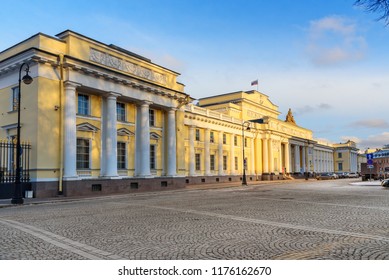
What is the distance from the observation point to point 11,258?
6332 mm

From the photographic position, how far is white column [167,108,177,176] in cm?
3341

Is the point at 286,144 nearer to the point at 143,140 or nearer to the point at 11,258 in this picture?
the point at 143,140

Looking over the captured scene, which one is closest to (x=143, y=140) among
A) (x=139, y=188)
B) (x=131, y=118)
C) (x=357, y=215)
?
(x=131, y=118)

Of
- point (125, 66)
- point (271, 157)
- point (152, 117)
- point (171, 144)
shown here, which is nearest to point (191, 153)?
point (171, 144)

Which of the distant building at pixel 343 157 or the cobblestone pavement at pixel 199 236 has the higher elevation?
the distant building at pixel 343 157

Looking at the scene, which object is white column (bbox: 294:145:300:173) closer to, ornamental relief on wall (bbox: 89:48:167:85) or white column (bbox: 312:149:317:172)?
white column (bbox: 312:149:317:172)

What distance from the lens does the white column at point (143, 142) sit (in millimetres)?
30453

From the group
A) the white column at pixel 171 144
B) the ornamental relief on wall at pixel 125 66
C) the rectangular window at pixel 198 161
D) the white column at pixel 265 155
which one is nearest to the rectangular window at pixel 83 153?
the ornamental relief on wall at pixel 125 66

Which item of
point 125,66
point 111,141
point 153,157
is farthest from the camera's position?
point 153,157

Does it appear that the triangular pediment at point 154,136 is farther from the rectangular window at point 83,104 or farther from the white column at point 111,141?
the rectangular window at point 83,104

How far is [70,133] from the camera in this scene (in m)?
24.1

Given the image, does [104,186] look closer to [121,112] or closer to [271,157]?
[121,112]

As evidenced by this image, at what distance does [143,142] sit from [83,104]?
20.5 feet

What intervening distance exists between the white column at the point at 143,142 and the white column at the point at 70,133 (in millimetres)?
7103
